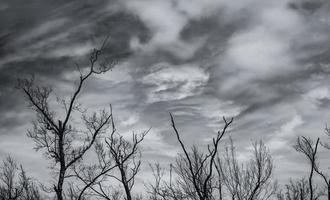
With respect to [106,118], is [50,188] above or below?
below

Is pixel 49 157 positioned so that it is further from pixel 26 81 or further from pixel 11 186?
pixel 11 186

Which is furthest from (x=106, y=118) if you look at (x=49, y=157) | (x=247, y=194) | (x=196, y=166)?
(x=247, y=194)

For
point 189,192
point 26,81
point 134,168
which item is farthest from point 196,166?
point 26,81

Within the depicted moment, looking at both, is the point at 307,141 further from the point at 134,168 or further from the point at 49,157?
the point at 49,157

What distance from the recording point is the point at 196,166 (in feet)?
49.3

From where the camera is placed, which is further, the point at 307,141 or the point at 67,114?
the point at 307,141

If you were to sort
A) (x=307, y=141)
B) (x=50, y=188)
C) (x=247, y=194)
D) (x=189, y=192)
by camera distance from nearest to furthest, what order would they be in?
(x=189, y=192) < (x=247, y=194) < (x=50, y=188) < (x=307, y=141)

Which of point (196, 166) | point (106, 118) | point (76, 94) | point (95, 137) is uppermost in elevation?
point (76, 94)

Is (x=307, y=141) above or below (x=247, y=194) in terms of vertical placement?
above

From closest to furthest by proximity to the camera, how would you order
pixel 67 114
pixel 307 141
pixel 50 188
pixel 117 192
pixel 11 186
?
pixel 50 188 < pixel 67 114 < pixel 307 141 < pixel 117 192 < pixel 11 186

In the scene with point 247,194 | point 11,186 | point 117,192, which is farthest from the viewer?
point 11,186

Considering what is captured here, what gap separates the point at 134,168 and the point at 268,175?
9.00 meters

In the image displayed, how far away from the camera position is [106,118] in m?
→ 17.4

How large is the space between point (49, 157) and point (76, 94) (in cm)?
376
